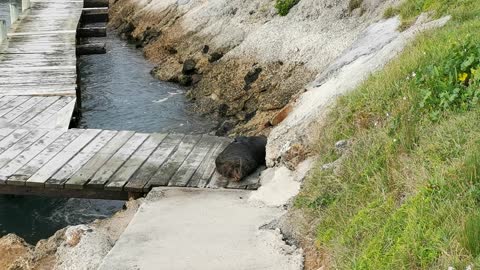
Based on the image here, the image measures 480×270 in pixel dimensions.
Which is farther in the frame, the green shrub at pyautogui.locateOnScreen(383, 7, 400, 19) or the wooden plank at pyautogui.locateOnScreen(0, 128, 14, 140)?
the green shrub at pyautogui.locateOnScreen(383, 7, 400, 19)

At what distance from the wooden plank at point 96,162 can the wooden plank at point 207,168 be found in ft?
5.21

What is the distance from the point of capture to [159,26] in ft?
80.3

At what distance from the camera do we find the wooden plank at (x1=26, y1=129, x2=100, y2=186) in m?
9.70

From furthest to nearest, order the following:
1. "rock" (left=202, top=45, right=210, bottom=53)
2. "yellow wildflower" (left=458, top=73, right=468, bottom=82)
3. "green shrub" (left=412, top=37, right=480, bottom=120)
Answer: "rock" (left=202, top=45, right=210, bottom=53), "yellow wildflower" (left=458, top=73, right=468, bottom=82), "green shrub" (left=412, top=37, right=480, bottom=120)

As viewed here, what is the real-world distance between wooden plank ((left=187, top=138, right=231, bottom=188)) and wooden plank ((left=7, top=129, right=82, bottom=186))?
2.48 m

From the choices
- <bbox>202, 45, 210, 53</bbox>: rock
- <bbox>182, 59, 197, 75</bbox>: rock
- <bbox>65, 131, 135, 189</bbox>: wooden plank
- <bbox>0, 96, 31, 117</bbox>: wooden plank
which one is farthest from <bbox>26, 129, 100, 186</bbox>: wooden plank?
<bbox>202, 45, 210, 53</bbox>: rock

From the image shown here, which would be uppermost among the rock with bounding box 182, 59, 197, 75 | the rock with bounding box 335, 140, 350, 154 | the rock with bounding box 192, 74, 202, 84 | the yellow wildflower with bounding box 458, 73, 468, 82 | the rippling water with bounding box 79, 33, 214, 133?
the yellow wildflower with bounding box 458, 73, 468, 82

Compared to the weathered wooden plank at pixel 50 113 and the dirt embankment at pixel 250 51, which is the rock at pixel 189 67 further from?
the weathered wooden plank at pixel 50 113

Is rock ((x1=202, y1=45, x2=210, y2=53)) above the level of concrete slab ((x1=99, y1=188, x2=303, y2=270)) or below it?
below

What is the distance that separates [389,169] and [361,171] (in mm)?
445

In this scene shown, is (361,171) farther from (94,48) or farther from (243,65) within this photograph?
(94,48)

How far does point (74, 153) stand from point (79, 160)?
1.08ft

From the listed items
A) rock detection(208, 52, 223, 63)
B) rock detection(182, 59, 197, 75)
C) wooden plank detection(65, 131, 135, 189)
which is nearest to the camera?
wooden plank detection(65, 131, 135, 189)

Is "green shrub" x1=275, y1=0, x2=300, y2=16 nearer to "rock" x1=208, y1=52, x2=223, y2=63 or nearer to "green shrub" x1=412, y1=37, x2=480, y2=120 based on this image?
"rock" x1=208, y1=52, x2=223, y2=63
